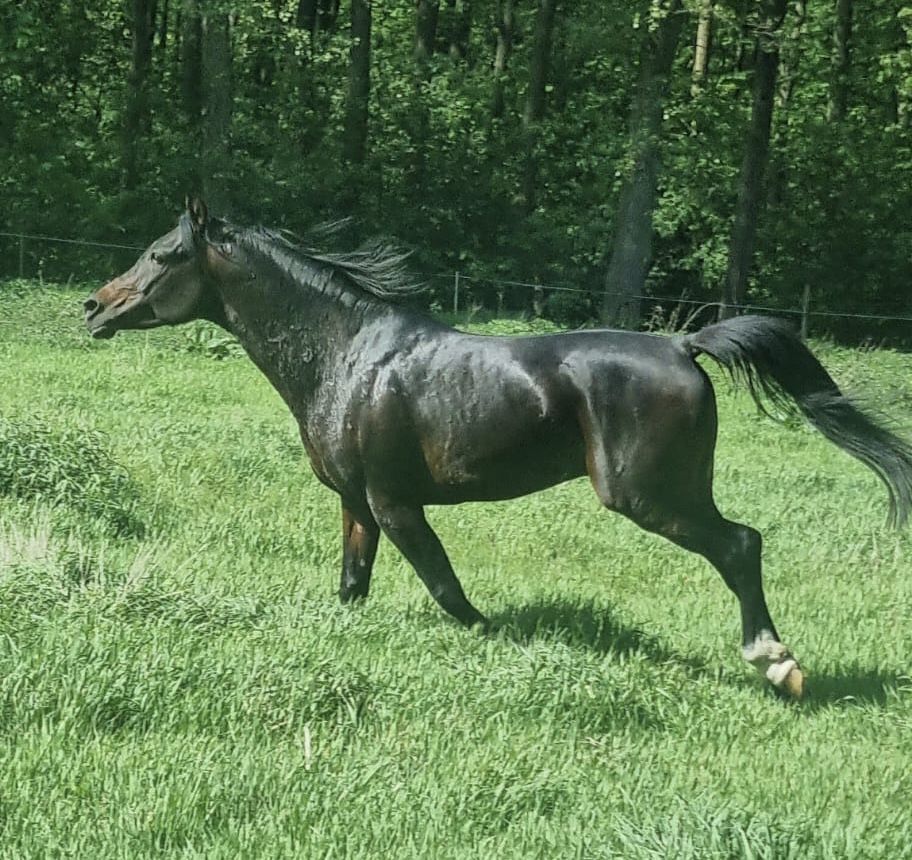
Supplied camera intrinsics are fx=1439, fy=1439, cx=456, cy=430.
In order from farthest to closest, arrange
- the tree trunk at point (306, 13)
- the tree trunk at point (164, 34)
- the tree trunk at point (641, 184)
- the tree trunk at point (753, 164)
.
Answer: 1. the tree trunk at point (164, 34)
2. the tree trunk at point (306, 13)
3. the tree trunk at point (641, 184)
4. the tree trunk at point (753, 164)

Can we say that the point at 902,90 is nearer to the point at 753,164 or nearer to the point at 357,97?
the point at 753,164

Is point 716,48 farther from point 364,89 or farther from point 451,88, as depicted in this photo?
point 364,89

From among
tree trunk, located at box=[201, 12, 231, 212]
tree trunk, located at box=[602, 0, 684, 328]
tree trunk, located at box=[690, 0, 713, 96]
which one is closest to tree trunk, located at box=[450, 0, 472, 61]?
tree trunk, located at box=[690, 0, 713, 96]

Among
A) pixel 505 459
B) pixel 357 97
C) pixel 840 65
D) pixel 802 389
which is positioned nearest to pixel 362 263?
pixel 505 459

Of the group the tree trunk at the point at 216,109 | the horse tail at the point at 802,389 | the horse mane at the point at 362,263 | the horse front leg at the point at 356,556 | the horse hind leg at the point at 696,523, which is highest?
the tree trunk at the point at 216,109

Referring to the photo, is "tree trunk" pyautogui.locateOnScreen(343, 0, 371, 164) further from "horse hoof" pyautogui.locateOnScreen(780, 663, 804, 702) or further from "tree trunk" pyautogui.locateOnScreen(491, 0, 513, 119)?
"horse hoof" pyautogui.locateOnScreen(780, 663, 804, 702)

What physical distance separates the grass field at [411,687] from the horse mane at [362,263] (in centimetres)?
157

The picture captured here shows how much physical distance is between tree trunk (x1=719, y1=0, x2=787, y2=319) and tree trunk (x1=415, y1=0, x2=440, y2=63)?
1099 centimetres

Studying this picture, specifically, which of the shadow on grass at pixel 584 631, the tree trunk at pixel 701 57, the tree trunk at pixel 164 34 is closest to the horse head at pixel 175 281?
the shadow on grass at pixel 584 631

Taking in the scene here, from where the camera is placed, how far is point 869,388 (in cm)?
691

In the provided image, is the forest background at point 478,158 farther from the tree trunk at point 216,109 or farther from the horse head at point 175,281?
the horse head at point 175,281

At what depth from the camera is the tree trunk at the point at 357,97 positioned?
101 ft

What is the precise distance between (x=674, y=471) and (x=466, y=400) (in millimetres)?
1008

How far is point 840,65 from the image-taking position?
3102 centimetres
